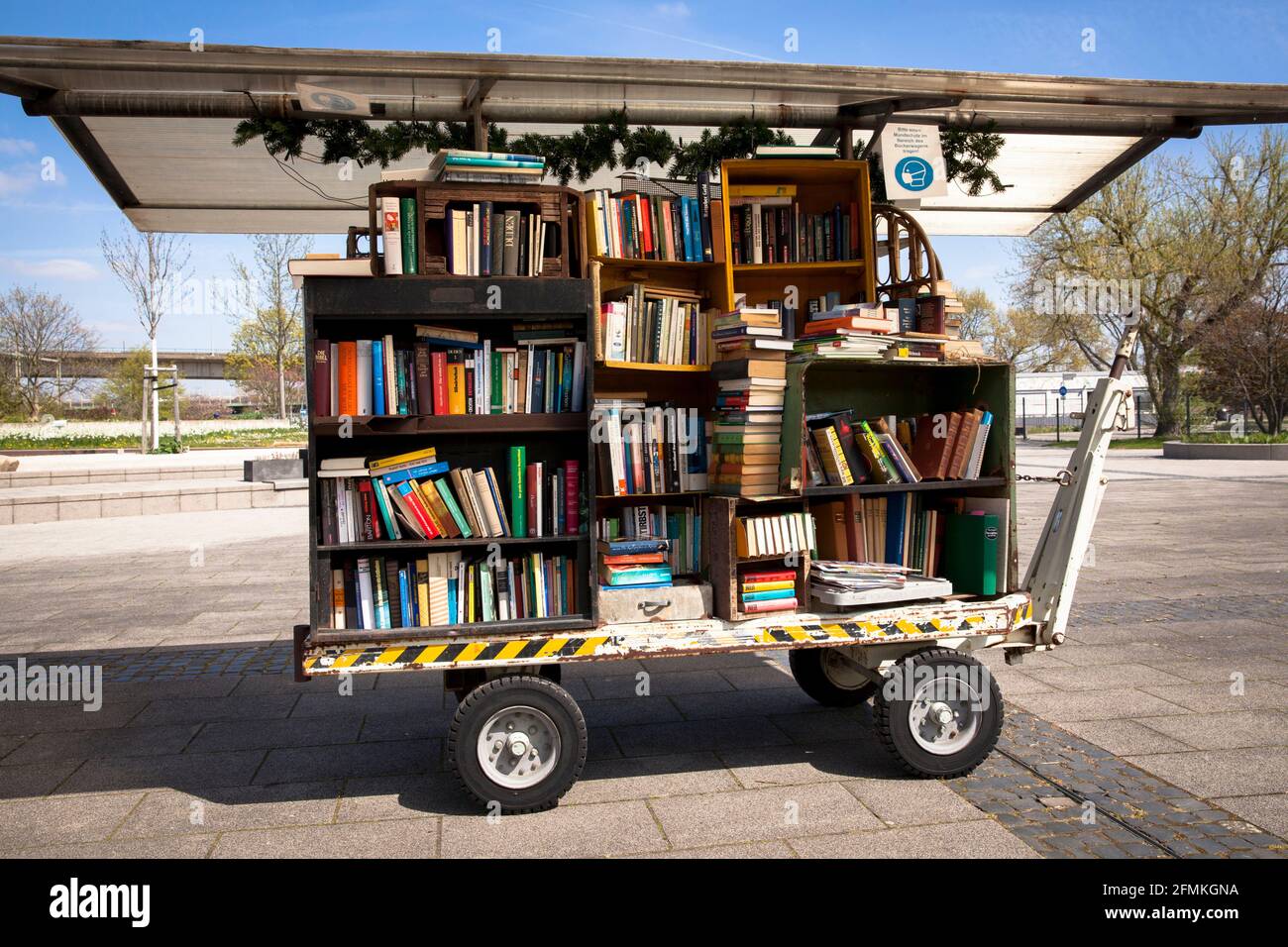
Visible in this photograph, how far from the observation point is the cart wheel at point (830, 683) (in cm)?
641

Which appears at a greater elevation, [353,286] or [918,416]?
[353,286]

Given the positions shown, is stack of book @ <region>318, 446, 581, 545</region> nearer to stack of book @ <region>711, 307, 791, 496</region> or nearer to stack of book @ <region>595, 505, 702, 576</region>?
stack of book @ <region>595, 505, 702, 576</region>

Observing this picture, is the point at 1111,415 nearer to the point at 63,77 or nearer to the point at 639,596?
the point at 639,596

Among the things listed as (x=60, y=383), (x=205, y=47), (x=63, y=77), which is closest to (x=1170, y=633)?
(x=205, y=47)

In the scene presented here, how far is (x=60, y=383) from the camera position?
2264 inches

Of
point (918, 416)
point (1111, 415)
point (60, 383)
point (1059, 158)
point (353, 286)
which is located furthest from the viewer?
point (60, 383)

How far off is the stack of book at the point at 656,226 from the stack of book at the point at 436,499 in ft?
4.27

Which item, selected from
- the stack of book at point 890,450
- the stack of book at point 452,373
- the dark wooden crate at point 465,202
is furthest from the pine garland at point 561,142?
the stack of book at point 890,450

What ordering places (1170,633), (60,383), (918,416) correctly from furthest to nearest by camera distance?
(60,383)
(1170,633)
(918,416)

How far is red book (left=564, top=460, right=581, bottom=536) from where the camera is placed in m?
5.01

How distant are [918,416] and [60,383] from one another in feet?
203

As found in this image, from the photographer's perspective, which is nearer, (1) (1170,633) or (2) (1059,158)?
(2) (1059,158)

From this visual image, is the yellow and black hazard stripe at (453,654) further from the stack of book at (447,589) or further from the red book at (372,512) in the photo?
the red book at (372,512)

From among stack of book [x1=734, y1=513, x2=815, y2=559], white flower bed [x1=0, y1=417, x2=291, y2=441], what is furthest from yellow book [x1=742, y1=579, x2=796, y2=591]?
white flower bed [x1=0, y1=417, x2=291, y2=441]
